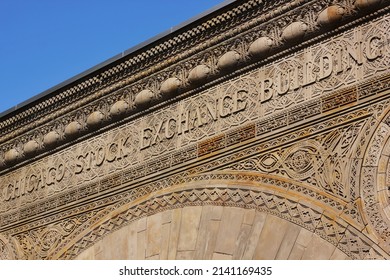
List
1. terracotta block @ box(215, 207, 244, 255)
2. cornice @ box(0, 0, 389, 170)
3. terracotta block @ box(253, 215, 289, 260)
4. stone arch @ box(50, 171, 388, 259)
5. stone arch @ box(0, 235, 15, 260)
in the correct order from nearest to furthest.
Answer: stone arch @ box(50, 171, 388, 259), terracotta block @ box(253, 215, 289, 260), terracotta block @ box(215, 207, 244, 255), cornice @ box(0, 0, 389, 170), stone arch @ box(0, 235, 15, 260)

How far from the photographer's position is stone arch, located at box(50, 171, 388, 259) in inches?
159

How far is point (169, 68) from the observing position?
5.14 metres

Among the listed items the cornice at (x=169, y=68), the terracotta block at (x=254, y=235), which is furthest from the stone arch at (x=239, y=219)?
the cornice at (x=169, y=68)

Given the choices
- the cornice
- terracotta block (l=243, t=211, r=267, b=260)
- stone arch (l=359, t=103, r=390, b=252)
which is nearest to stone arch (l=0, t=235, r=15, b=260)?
the cornice

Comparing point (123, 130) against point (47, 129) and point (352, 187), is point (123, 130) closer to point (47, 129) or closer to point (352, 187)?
point (47, 129)

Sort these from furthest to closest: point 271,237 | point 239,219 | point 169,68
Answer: point 169,68 → point 239,219 → point 271,237

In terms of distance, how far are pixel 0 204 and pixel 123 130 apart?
47.3 inches

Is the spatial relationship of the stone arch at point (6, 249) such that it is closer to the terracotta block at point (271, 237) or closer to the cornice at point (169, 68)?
the cornice at point (169, 68)

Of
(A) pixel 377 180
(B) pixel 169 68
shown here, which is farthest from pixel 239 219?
(B) pixel 169 68

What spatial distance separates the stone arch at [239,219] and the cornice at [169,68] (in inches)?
23.9

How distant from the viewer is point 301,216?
4184mm

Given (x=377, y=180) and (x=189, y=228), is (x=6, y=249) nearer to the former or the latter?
(x=189, y=228)

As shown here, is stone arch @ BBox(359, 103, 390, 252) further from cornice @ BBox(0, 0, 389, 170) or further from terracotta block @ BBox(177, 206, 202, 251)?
terracotta block @ BBox(177, 206, 202, 251)

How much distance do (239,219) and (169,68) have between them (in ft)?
3.69
